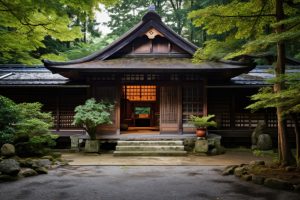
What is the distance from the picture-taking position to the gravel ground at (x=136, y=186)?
643 centimetres

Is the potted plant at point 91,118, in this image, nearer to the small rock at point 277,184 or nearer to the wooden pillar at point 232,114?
the wooden pillar at point 232,114

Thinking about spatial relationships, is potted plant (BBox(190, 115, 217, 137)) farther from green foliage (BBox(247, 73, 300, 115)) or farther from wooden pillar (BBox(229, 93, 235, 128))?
green foliage (BBox(247, 73, 300, 115))

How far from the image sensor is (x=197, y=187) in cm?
730

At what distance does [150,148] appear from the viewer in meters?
13.2

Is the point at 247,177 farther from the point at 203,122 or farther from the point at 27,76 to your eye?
the point at 27,76

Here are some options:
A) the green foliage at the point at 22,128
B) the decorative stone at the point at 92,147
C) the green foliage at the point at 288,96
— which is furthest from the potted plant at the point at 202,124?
the green foliage at the point at 22,128

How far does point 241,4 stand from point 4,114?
9.02 meters

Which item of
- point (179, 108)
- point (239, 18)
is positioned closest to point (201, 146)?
point (179, 108)

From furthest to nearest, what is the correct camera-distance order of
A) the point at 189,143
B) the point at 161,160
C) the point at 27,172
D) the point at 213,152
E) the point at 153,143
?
1. the point at 189,143
2. the point at 153,143
3. the point at 213,152
4. the point at 161,160
5. the point at 27,172

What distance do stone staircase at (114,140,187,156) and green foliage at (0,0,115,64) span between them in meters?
6.32

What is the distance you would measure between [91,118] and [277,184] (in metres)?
8.39

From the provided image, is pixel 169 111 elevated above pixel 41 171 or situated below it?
above

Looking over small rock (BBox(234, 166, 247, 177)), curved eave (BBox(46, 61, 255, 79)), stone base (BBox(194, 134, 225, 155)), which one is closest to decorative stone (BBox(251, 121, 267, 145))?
stone base (BBox(194, 134, 225, 155))

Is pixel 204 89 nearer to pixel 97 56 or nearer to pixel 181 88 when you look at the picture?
pixel 181 88
